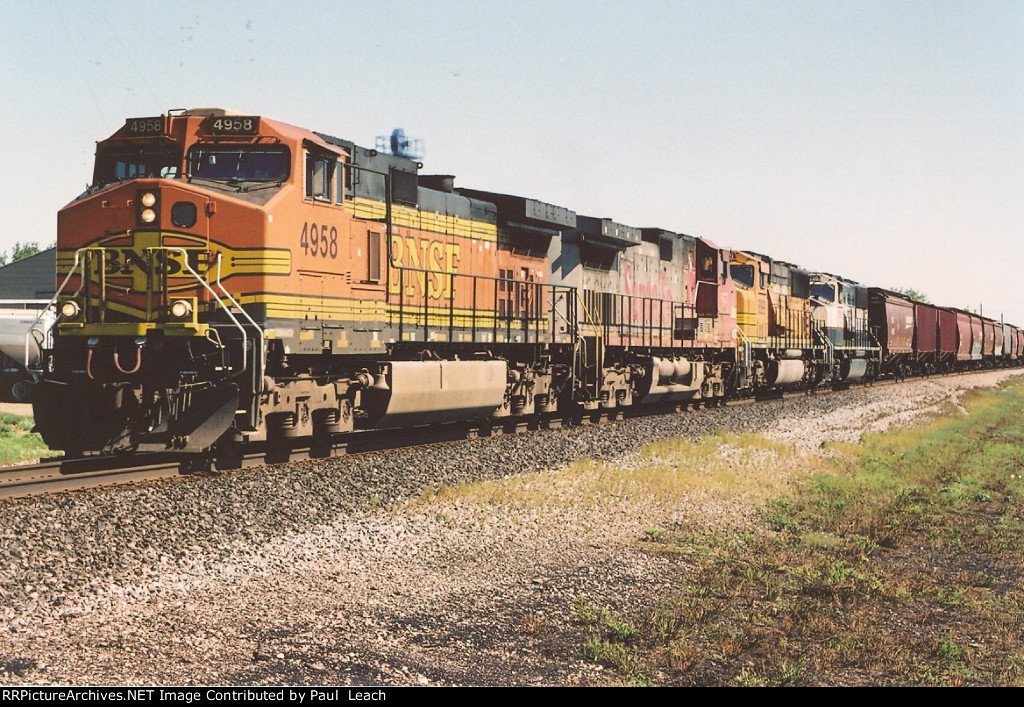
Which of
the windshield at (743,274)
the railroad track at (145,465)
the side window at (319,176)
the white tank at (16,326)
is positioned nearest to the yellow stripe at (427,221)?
the side window at (319,176)

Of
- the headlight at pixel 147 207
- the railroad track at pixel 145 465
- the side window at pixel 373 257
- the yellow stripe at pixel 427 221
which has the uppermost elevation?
the yellow stripe at pixel 427 221

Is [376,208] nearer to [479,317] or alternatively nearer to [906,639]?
[479,317]

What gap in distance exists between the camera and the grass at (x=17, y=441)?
15.2 m

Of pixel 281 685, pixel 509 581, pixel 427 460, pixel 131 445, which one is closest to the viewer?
pixel 281 685

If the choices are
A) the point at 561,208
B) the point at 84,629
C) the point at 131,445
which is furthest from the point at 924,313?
the point at 84,629

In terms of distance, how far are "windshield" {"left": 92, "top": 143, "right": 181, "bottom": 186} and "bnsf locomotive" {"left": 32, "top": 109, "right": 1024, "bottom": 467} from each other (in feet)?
0.07

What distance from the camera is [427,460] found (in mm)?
12695

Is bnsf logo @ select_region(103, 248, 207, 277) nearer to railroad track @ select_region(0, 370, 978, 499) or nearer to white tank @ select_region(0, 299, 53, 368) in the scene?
railroad track @ select_region(0, 370, 978, 499)

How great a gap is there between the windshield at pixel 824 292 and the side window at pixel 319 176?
26785mm

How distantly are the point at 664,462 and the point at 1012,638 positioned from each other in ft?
24.7

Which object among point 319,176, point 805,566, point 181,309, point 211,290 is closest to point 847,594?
point 805,566

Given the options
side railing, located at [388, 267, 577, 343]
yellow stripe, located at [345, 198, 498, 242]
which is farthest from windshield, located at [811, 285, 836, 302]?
yellow stripe, located at [345, 198, 498, 242]

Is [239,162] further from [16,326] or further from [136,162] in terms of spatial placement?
Answer: [16,326]

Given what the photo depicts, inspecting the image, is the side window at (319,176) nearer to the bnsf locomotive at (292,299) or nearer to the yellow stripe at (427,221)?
the bnsf locomotive at (292,299)
